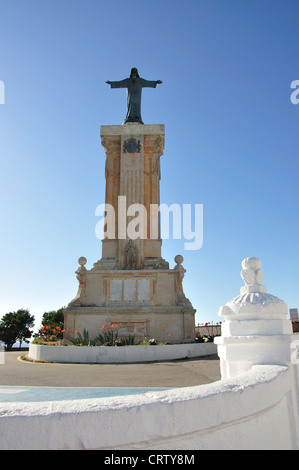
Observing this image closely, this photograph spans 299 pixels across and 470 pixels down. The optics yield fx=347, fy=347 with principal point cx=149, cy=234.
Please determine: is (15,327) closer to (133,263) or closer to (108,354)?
(133,263)

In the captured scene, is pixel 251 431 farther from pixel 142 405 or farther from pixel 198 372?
pixel 198 372

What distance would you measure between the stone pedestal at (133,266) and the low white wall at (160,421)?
14.5 metres

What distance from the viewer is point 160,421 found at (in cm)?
190

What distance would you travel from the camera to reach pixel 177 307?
56.5 feet

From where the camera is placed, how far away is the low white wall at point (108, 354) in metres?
12.0

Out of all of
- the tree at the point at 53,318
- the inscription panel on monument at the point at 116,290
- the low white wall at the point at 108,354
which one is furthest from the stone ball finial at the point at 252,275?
the tree at the point at 53,318

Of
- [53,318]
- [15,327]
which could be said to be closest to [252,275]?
[53,318]

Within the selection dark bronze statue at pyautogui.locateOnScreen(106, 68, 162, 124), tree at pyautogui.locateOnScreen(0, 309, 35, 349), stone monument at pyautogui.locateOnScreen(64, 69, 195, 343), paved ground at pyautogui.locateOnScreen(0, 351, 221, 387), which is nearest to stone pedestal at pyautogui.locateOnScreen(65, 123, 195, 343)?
stone monument at pyautogui.locateOnScreen(64, 69, 195, 343)

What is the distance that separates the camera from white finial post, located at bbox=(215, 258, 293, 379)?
3057 mm

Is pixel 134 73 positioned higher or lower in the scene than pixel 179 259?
higher

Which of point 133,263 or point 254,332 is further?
point 133,263

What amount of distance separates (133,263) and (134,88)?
1253 cm

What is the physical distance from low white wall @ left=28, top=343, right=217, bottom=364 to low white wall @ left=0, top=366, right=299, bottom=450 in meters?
10.1

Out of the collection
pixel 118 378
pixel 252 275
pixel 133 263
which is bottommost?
pixel 118 378
